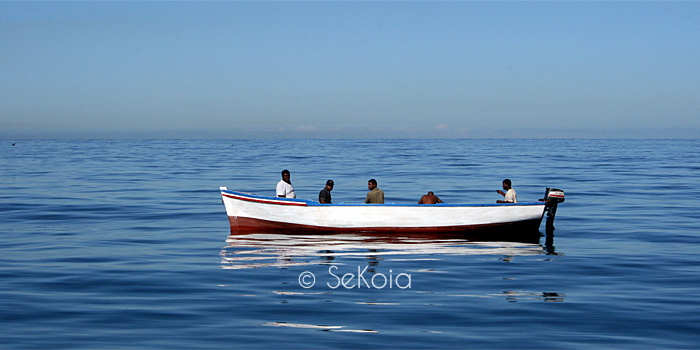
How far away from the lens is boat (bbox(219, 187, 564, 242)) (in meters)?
23.1

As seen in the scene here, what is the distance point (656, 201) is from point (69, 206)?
106 feet

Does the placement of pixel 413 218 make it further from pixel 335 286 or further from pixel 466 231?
pixel 335 286

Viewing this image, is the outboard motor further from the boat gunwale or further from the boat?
the boat gunwale

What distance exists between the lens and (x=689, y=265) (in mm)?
17984

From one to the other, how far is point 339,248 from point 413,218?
354 centimetres

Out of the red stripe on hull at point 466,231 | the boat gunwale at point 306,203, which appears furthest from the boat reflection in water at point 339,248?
the boat gunwale at point 306,203

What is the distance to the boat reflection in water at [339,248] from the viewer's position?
62.0 feet

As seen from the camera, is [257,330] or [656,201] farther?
[656,201]

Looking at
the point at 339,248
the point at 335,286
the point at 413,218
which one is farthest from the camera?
the point at 413,218

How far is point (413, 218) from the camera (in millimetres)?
23219

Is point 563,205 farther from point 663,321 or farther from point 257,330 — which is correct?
point 257,330

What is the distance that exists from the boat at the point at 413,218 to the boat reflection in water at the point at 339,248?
0.36 m

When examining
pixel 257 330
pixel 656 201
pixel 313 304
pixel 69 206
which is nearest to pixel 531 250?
pixel 313 304

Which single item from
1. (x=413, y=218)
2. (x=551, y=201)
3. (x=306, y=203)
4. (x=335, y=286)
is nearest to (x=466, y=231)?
(x=413, y=218)
